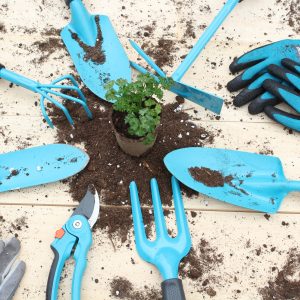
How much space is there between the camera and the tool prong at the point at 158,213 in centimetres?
111

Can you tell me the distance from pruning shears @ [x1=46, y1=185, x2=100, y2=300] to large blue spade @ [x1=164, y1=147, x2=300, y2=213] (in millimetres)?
251

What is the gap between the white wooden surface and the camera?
109 centimetres

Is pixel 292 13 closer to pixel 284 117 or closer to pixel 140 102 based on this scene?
pixel 284 117

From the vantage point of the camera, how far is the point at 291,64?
1266 mm

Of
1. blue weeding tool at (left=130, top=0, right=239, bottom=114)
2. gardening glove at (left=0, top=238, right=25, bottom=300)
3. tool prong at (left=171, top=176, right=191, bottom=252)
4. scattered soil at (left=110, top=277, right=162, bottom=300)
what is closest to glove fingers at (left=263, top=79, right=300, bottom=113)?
blue weeding tool at (left=130, top=0, right=239, bottom=114)

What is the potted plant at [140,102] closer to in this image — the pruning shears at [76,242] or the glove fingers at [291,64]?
the pruning shears at [76,242]

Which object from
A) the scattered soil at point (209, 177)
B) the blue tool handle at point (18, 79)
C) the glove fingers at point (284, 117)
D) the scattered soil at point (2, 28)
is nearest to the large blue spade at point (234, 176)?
the scattered soil at point (209, 177)

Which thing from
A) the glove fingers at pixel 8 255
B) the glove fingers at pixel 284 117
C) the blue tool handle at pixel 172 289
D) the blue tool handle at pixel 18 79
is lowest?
the glove fingers at pixel 8 255

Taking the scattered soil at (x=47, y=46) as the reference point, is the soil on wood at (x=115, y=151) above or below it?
below

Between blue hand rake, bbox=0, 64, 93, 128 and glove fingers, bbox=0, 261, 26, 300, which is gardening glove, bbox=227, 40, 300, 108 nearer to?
blue hand rake, bbox=0, 64, 93, 128

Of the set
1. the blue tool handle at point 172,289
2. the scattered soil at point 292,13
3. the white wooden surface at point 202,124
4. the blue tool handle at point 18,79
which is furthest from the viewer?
the scattered soil at point 292,13

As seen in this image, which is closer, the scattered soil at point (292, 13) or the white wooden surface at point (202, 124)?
the white wooden surface at point (202, 124)

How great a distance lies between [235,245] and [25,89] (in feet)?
2.65

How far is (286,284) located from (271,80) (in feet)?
1.98
